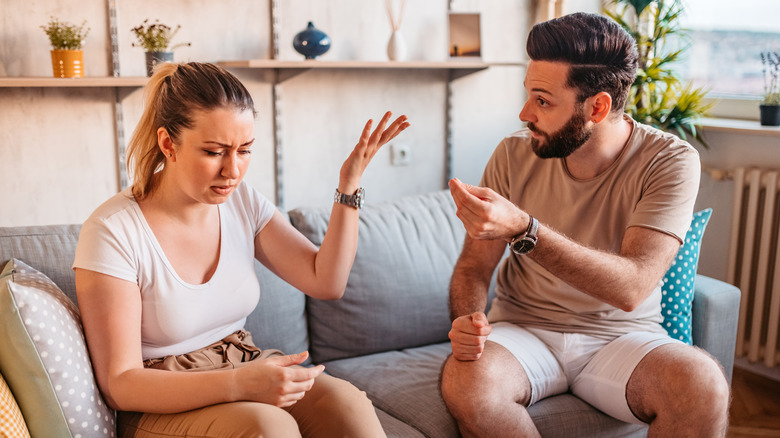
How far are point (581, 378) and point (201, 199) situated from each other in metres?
0.98

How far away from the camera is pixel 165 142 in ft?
4.74

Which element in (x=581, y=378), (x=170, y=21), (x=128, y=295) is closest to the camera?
(x=128, y=295)

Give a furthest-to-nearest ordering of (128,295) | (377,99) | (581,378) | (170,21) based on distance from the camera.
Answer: (377,99), (170,21), (581,378), (128,295)

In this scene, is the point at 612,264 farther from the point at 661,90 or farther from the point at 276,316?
the point at 661,90

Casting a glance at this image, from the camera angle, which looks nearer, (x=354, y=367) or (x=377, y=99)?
(x=354, y=367)

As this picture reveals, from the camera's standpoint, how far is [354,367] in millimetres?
2068

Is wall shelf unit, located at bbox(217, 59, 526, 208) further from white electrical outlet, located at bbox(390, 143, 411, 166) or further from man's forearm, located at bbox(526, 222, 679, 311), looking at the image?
man's forearm, located at bbox(526, 222, 679, 311)

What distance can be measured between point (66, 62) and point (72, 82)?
0.09 metres

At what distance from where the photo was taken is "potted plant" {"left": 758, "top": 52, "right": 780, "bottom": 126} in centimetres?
278

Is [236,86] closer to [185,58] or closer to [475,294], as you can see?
[475,294]

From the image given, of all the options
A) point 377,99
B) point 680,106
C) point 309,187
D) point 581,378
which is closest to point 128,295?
point 581,378

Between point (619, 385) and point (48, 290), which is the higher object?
point (48, 290)

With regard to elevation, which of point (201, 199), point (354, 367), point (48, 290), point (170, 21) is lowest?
point (354, 367)

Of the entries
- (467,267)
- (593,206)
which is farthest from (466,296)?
(593,206)
